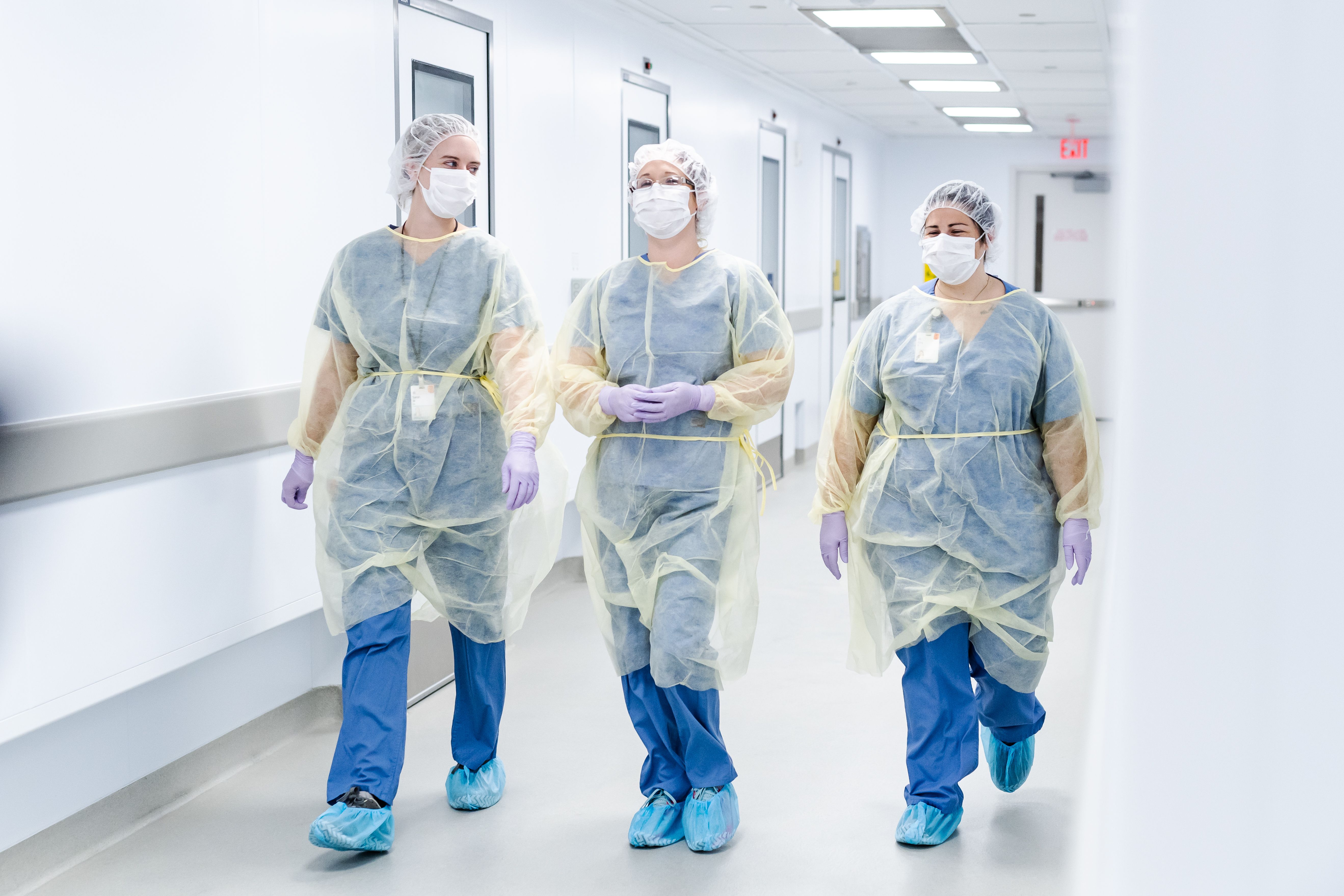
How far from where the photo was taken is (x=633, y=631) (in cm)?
235

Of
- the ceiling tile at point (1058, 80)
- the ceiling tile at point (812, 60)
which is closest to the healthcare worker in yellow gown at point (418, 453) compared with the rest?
the ceiling tile at point (812, 60)

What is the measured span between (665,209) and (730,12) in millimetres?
2651

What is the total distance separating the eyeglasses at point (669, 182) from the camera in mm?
2379

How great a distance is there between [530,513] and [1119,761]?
2.25 m

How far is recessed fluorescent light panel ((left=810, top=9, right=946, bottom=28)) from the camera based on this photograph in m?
4.62

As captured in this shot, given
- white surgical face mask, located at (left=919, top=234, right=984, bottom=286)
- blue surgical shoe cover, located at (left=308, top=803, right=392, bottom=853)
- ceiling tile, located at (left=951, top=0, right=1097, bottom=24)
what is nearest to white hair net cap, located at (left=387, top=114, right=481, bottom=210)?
white surgical face mask, located at (left=919, top=234, right=984, bottom=286)

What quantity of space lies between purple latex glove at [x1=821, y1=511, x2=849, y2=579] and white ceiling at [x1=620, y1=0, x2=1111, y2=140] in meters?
1.52

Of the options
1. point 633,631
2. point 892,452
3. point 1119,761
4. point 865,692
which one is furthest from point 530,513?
point 1119,761

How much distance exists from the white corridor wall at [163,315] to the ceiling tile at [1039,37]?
2959 mm

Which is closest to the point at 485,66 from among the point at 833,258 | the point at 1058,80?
the point at 1058,80

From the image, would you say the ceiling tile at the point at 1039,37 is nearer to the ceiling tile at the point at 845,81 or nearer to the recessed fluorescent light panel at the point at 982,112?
the ceiling tile at the point at 845,81

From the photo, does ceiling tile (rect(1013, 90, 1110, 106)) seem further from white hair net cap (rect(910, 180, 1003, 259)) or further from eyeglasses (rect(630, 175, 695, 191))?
eyeglasses (rect(630, 175, 695, 191))

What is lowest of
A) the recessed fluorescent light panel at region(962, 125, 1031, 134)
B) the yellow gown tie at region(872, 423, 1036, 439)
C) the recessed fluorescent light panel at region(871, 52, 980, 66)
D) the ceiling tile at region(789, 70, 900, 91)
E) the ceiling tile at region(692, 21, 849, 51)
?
the yellow gown tie at region(872, 423, 1036, 439)

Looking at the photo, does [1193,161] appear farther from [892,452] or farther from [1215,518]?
[892,452]
